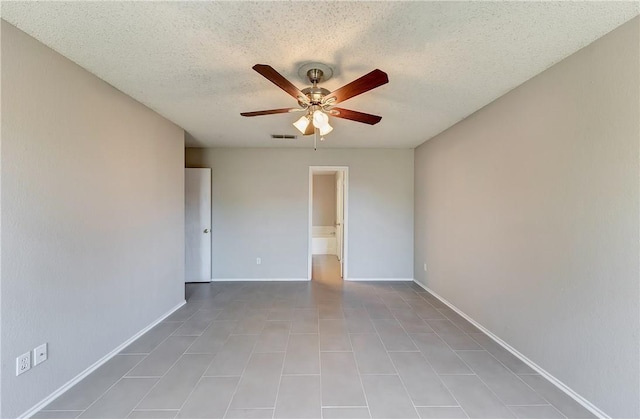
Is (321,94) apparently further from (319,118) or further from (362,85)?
(362,85)

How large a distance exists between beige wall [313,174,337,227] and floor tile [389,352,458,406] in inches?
223

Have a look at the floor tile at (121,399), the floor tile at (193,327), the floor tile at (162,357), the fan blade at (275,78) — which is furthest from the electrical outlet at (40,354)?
the fan blade at (275,78)

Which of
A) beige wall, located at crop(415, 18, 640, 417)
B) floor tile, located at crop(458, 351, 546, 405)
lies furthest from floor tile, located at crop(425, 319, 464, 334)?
floor tile, located at crop(458, 351, 546, 405)

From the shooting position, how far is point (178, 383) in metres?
1.90

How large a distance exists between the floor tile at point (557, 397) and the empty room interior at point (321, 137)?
0.02m

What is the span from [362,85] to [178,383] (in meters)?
2.44

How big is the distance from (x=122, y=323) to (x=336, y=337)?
1983 mm

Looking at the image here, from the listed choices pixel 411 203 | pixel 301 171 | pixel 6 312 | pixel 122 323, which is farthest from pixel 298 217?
pixel 6 312

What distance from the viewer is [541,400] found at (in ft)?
5.68

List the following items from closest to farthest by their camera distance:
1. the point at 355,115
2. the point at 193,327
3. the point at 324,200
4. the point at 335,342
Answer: the point at 355,115 < the point at 335,342 < the point at 193,327 < the point at 324,200

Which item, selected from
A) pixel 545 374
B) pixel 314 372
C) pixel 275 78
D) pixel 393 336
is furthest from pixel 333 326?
pixel 275 78

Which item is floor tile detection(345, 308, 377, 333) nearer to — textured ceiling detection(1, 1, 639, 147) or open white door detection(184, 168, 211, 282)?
textured ceiling detection(1, 1, 639, 147)

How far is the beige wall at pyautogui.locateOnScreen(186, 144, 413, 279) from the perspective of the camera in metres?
A: 4.55

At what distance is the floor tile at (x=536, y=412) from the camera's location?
160 centimetres
